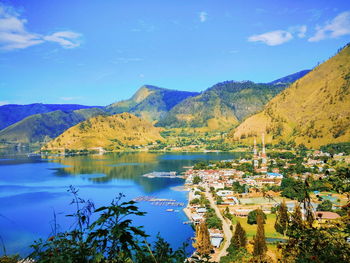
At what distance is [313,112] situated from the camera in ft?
256

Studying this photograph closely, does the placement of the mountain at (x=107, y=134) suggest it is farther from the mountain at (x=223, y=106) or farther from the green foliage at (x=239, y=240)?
the green foliage at (x=239, y=240)

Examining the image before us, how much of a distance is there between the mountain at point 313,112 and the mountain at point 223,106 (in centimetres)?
4655

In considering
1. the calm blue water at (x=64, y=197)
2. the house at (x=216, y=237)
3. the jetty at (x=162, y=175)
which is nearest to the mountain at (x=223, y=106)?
the jetty at (x=162, y=175)

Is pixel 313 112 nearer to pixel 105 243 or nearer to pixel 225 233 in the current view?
pixel 225 233

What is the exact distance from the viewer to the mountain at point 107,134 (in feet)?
302

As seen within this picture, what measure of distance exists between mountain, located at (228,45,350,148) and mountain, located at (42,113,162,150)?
31.4 metres

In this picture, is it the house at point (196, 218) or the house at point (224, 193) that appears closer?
the house at point (196, 218)

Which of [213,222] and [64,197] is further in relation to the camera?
[64,197]

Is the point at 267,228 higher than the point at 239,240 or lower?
lower

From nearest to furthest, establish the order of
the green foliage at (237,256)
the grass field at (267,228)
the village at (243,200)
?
the green foliage at (237,256), the village at (243,200), the grass field at (267,228)

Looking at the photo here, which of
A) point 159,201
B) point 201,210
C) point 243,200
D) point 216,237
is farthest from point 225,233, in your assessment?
point 159,201

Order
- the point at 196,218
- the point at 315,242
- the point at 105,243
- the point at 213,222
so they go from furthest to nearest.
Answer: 1. the point at 196,218
2. the point at 213,222
3. the point at 315,242
4. the point at 105,243

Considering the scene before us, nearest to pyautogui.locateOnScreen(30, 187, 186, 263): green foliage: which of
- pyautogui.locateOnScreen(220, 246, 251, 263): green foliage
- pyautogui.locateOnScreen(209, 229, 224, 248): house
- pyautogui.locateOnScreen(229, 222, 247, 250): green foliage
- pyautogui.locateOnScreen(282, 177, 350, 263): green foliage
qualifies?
pyautogui.locateOnScreen(282, 177, 350, 263): green foliage

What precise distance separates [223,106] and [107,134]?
70858mm
